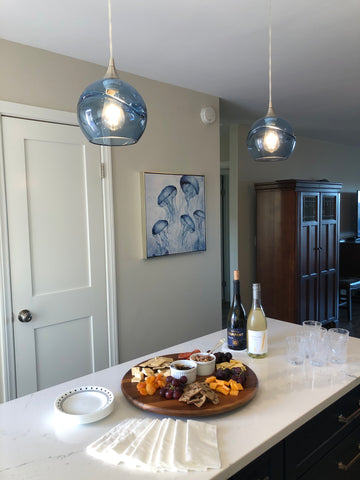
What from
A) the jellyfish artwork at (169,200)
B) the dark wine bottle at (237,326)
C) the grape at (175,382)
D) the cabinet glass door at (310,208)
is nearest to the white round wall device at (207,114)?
the jellyfish artwork at (169,200)

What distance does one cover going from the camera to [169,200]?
2.96 m

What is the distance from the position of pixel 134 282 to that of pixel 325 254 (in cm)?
263

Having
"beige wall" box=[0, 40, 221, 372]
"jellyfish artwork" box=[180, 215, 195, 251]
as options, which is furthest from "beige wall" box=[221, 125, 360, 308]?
"jellyfish artwork" box=[180, 215, 195, 251]

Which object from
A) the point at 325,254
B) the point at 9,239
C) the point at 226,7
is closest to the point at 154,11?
the point at 226,7

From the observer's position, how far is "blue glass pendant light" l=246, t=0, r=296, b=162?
1638 millimetres

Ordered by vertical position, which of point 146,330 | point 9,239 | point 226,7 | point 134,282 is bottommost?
point 146,330

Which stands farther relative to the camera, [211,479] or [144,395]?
[144,395]

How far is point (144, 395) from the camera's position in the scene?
4.17 feet

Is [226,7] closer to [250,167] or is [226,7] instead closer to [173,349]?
[173,349]

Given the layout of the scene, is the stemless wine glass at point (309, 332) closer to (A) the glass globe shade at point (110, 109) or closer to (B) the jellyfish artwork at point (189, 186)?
(A) the glass globe shade at point (110, 109)

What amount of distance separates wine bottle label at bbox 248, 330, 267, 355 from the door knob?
1.38 m

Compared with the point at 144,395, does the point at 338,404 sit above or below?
below

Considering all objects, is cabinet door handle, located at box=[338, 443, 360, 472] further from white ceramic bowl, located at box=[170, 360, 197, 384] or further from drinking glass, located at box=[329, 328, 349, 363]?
white ceramic bowl, located at box=[170, 360, 197, 384]

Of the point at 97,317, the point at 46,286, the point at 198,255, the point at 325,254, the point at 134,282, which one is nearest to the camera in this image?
the point at 46,286
